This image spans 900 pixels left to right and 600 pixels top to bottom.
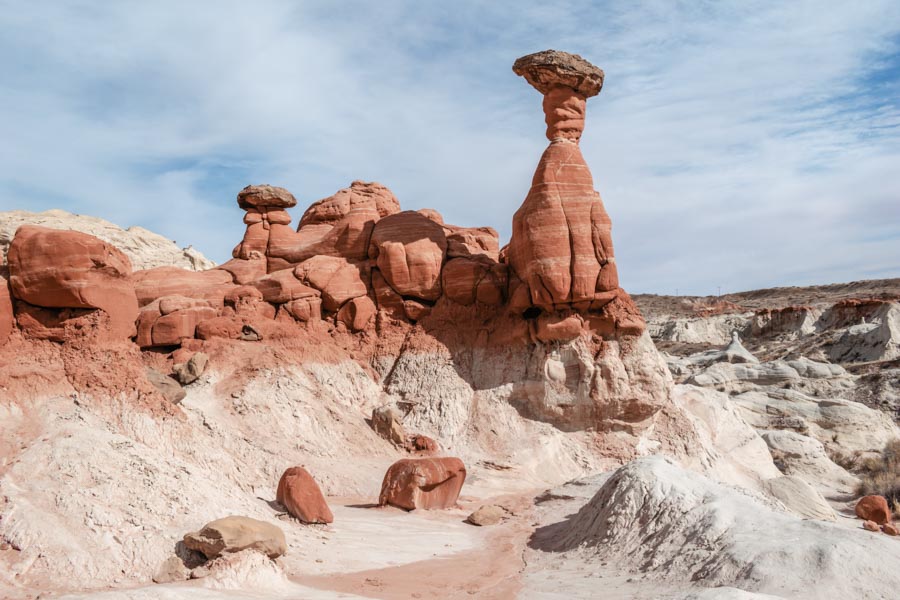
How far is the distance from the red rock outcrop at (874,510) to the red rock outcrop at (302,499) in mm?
11565

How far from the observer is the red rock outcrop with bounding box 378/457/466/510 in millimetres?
14805

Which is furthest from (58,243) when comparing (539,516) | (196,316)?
(539,516)

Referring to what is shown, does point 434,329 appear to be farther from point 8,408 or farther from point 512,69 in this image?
point 8,408

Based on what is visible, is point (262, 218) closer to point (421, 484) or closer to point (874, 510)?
point (421, 484)

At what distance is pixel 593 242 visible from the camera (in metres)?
20.6

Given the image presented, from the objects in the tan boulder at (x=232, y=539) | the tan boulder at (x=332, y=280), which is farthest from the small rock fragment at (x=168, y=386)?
the tan boulder at (x=232, y=539)

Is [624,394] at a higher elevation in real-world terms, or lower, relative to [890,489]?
higher

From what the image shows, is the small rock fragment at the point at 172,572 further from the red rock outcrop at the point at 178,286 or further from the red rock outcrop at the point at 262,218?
the red rock outcrop at the point at 262,218

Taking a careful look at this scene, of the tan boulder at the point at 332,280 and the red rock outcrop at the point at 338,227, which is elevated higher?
the red rock outcrop at the point at 338,227

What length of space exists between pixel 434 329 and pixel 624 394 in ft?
18.2

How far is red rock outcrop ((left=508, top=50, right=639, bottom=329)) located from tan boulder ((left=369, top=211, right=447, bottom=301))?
8.01ft

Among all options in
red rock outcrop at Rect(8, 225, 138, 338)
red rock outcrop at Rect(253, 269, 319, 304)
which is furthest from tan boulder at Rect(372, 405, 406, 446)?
red rock outcrop at Rect(8, 225, 138, 338)

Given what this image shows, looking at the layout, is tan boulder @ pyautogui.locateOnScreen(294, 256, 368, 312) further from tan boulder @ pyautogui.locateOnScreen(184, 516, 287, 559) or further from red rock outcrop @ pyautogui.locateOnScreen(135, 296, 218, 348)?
tan boulder @ pyautogui.locateOnScreen(184, 516, 287, 559)

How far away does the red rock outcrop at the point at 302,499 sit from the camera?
38.5ft
